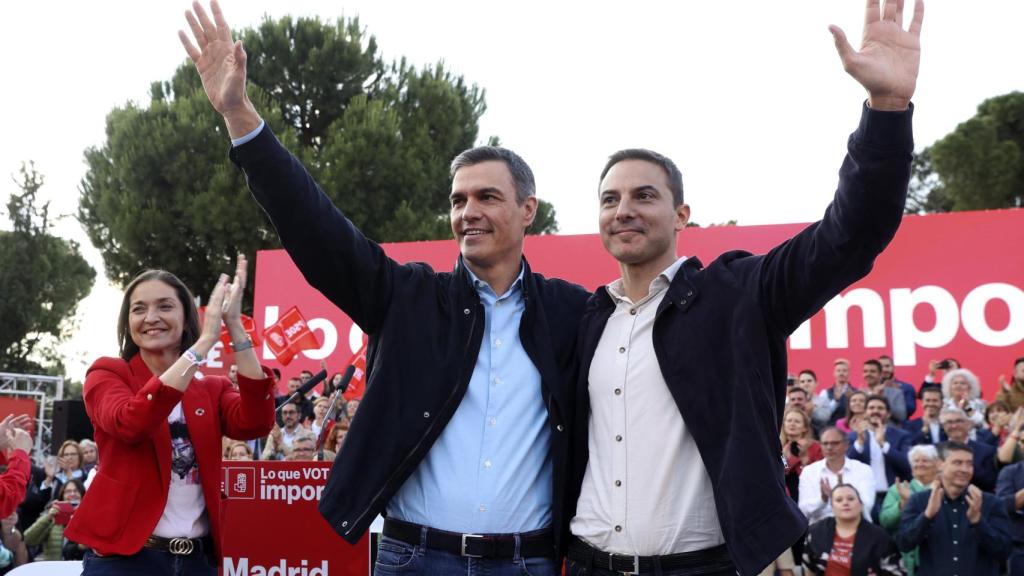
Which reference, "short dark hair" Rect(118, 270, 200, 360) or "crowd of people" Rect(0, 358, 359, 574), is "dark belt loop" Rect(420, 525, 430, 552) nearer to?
"short dark hair" Rect(118, 270, 200, 360)

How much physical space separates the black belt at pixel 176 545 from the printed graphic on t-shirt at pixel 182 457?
0.21 meters

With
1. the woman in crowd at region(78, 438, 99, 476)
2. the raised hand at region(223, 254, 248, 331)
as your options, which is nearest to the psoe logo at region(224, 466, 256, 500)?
the raised hand at region(223, 254, 248, 331)

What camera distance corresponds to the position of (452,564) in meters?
2.77

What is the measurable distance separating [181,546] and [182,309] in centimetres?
91

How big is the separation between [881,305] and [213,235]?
61.2 ft

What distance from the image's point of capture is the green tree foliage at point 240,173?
2575cm

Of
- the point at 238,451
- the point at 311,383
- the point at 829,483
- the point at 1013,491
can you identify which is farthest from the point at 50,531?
the point at 1013,491

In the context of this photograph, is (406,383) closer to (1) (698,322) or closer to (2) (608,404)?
(2) (608,404)

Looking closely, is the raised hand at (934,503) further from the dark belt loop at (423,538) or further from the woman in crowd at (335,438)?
the dark belt loop at (423,538)

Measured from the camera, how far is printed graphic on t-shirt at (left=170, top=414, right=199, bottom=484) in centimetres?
357

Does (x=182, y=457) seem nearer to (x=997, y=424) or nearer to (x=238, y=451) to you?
(x=238, y=451)

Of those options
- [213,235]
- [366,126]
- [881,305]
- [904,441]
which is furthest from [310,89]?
[904,441]

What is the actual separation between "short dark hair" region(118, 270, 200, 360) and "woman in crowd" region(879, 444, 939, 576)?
611 cm

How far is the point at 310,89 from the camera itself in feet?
92.8
